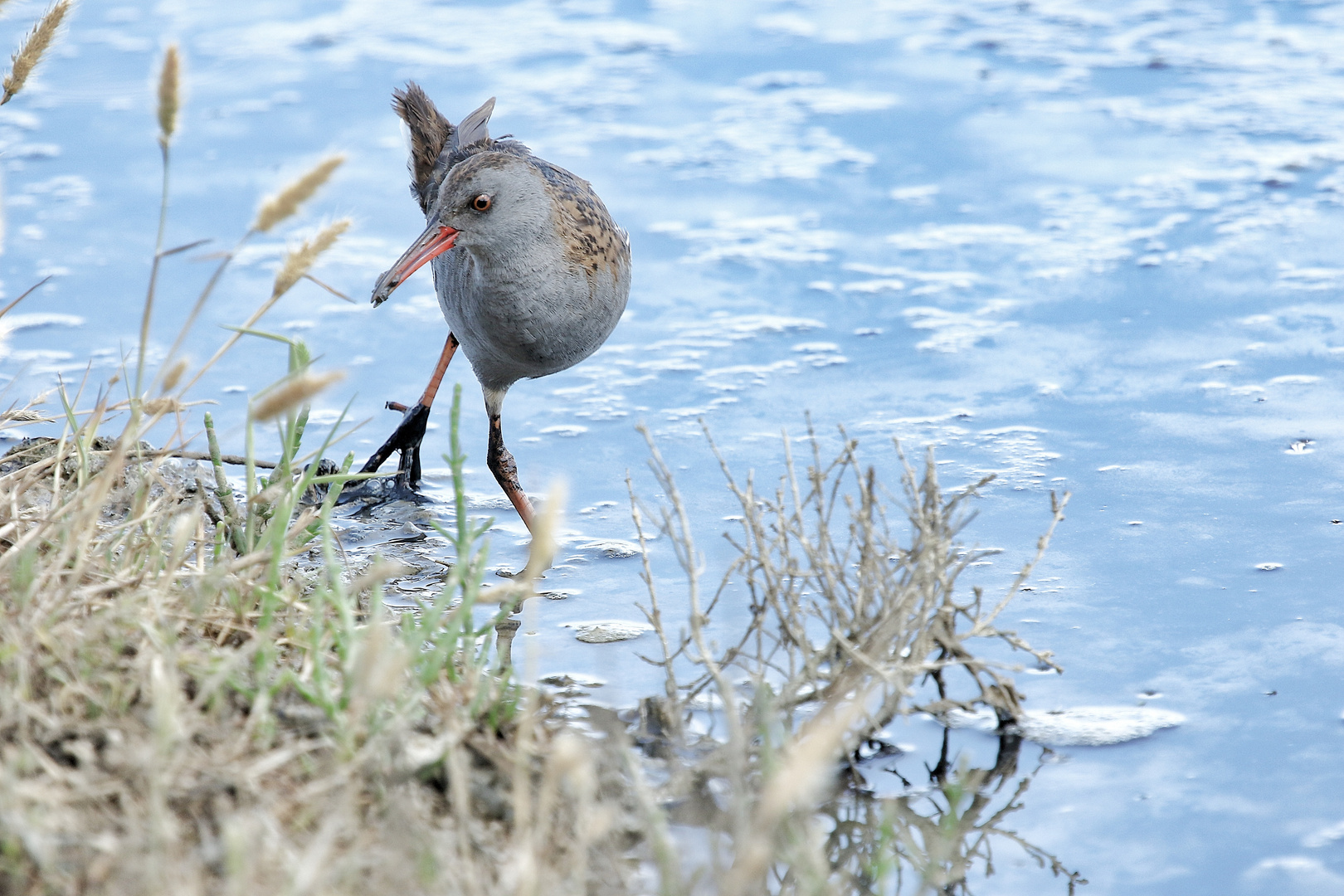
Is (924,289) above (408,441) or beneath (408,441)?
above

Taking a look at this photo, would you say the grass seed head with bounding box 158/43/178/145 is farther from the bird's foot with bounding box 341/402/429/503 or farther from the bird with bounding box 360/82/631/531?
the bird's foot with bounding box 341/402/429/503

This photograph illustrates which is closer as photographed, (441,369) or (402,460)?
(402,460)

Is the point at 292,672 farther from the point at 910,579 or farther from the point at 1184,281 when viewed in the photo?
the point at 1184,281

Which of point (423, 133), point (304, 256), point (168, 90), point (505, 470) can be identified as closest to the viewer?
point (168, 90)

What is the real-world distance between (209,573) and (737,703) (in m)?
1.31

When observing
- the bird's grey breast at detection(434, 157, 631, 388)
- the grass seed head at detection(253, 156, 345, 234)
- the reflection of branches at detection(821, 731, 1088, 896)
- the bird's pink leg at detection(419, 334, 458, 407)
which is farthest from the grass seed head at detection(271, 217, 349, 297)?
the bird's pink leg at detection(419, 334, 458, 407)

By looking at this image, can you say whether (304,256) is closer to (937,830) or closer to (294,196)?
(294,196)

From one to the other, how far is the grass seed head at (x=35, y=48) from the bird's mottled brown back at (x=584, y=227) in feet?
6.14

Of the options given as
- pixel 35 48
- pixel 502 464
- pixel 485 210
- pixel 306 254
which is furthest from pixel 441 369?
pixel 306 254

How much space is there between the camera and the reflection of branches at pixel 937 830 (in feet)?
9.70

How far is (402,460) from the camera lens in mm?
5426

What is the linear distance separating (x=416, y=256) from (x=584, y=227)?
673mm

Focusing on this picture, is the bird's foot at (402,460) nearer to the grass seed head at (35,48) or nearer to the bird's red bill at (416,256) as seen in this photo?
the bird's red bill at (416,256)

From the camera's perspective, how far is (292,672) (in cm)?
273
